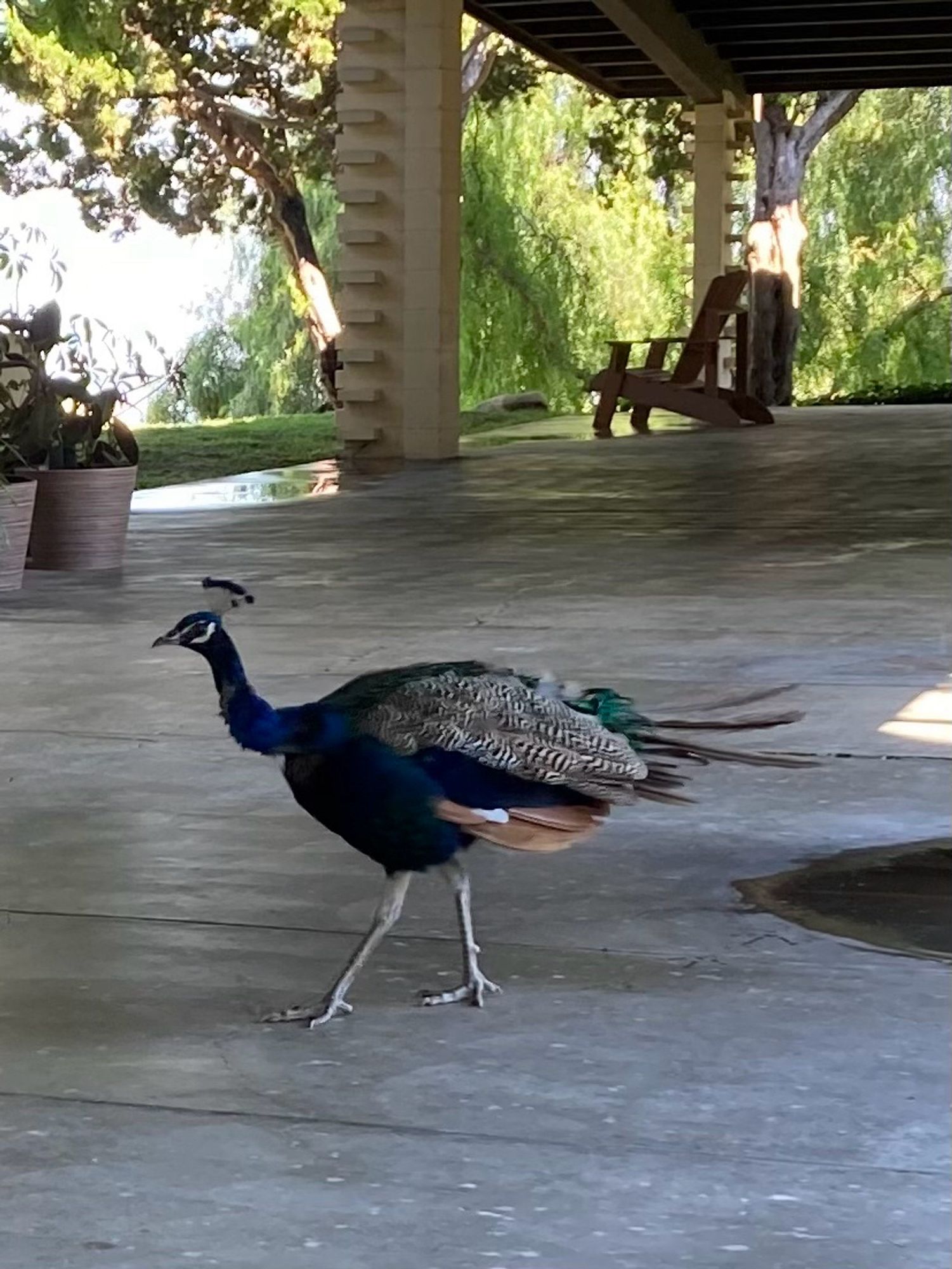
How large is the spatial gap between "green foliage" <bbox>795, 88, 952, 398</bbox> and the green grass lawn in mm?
5475

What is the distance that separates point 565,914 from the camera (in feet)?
11.5

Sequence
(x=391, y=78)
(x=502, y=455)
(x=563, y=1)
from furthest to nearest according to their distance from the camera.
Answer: (x=563, y=1) → (x=502, y=455) → (x=391, y=78)

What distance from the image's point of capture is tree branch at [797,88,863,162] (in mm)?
23844

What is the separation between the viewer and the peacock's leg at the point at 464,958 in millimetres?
3033

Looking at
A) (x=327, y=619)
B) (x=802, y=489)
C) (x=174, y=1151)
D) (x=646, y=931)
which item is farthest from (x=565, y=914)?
(x=802, y=489)

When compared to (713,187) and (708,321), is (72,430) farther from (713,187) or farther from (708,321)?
(713,187)

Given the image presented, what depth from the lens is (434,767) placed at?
2934 mm

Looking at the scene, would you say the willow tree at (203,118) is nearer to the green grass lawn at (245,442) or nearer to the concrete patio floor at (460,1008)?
the green grass lawn at (245,442)

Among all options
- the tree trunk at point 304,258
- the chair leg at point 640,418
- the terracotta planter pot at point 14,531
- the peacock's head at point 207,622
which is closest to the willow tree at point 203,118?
the tree trunk at point 304,258

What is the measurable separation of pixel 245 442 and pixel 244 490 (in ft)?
18.3

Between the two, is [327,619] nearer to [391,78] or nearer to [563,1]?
[391,78]

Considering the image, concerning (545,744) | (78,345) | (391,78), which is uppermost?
(391,78)

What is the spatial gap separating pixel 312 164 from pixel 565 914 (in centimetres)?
2194

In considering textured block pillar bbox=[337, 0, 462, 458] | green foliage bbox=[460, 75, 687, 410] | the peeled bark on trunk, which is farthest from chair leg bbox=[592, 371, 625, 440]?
green foliage bbox=[460, 75, 687, 410]
